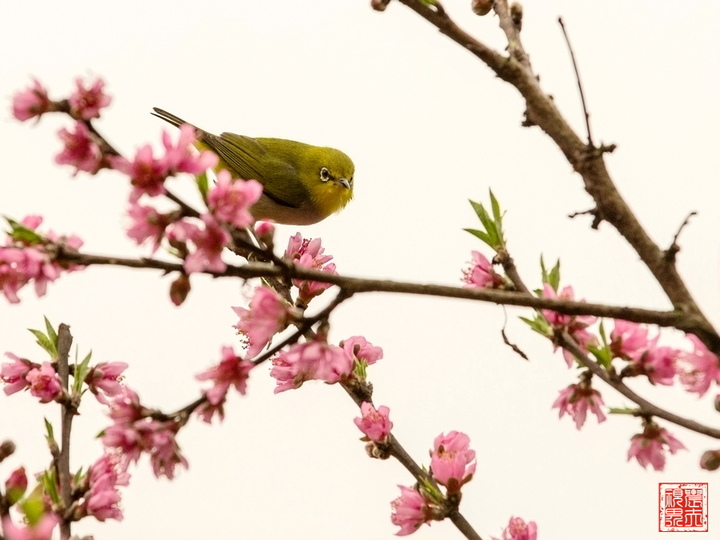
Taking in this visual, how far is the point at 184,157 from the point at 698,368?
628mm

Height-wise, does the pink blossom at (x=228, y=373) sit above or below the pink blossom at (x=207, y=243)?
below

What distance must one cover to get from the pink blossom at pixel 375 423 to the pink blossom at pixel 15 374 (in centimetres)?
47

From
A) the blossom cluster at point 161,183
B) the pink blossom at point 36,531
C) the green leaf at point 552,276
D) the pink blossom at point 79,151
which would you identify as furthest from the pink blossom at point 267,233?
the green leaf at point 552,276

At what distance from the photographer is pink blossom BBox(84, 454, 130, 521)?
0.91 m

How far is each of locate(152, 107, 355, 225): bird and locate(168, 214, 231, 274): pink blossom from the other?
6.33 ft

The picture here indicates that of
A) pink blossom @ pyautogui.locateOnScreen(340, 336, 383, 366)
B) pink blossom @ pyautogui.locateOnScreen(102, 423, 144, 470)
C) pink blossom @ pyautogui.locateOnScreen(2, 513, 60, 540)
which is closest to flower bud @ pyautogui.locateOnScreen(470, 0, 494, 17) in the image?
pink blossom @ pyautogui.locateOnScreen(340, 336, 383, 366)

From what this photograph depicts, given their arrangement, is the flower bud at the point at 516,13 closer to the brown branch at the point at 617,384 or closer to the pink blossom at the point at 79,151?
the brown branch at the point at 617,384

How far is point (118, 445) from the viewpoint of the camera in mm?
789

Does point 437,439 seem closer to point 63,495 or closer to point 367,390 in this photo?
point 367,390

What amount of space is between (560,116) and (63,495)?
0.75m

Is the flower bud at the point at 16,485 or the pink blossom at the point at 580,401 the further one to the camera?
the pink blossom at the point at 580,401

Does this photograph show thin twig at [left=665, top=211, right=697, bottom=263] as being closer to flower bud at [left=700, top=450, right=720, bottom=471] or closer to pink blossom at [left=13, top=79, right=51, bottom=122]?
flower bud at [left=700, top=450, right=720, bottom=471]

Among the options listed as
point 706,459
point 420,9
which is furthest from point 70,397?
point 706,459

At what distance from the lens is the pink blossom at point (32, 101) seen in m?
0.77
